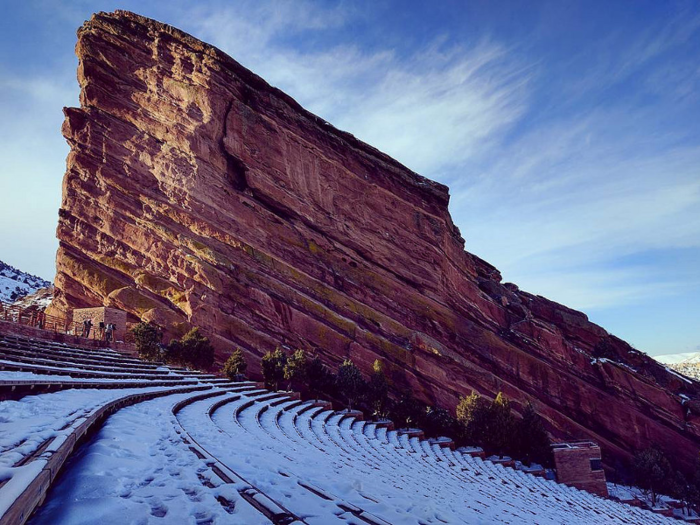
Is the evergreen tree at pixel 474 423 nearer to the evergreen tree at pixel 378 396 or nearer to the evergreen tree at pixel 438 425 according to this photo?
the evergreen tree at pixel 438 425

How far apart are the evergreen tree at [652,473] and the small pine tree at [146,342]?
41.7 meters

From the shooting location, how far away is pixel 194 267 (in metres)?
38.6

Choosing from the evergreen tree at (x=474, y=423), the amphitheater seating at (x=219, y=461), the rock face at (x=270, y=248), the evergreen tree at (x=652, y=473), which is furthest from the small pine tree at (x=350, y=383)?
the evergreen tree at (x=652, y=473)

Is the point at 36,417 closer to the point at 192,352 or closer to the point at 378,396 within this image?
the point at 192,352

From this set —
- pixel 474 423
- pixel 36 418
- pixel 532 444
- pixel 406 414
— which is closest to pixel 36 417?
pixel 36 418

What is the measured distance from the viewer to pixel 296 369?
32.0 meters

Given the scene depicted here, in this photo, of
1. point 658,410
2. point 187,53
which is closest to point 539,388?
point 658,410

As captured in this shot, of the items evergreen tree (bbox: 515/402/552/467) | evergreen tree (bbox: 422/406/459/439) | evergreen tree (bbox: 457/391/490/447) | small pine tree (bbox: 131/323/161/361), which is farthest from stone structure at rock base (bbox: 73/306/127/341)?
evergreen tree (bbox: 515/402/552/467)

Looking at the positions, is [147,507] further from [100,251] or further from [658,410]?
[658,410]

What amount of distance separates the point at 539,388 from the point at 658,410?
12975 mm

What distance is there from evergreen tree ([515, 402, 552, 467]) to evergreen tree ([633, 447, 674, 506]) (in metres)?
10.2

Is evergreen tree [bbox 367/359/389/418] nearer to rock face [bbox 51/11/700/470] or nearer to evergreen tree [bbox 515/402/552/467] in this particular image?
rock face [bbox 51/11/700/470]

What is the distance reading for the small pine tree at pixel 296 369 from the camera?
104ft

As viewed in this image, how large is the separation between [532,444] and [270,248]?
29615mm
